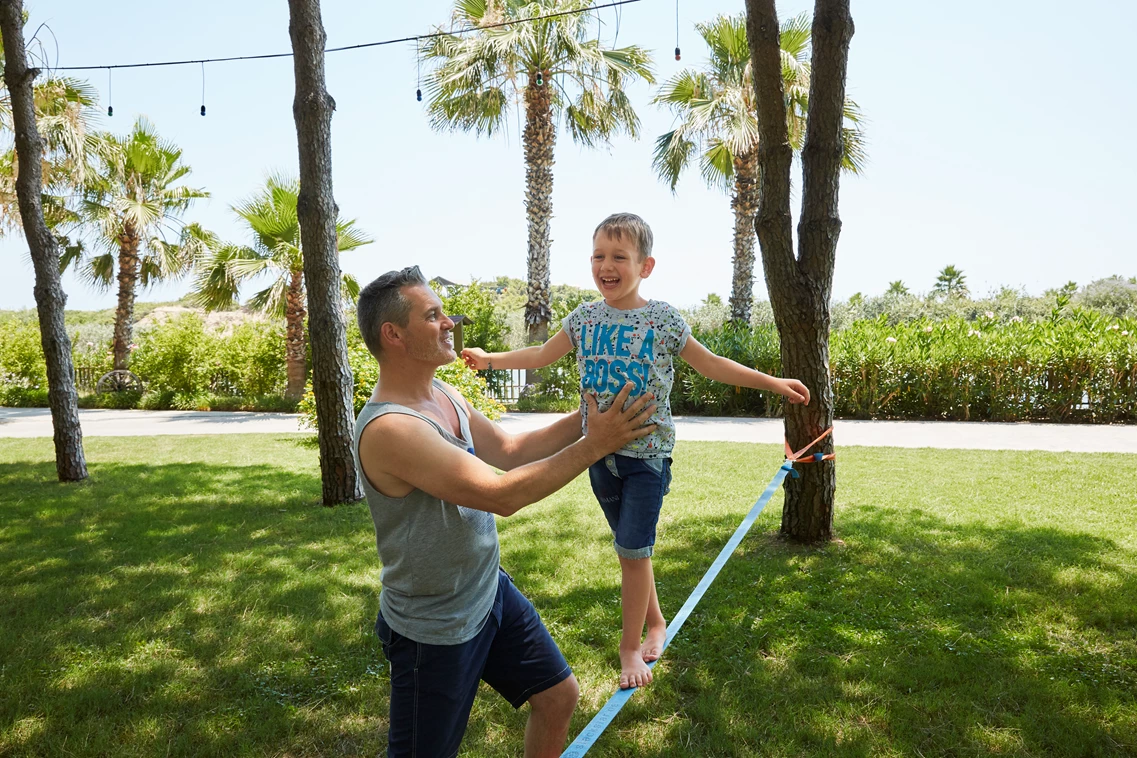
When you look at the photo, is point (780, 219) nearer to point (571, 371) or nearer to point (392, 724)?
point (392, 724)

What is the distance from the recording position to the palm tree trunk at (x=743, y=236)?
58.1 feet

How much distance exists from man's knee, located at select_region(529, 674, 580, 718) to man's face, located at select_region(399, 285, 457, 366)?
1.01 metres

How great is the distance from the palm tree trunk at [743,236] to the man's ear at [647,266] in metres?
14.8

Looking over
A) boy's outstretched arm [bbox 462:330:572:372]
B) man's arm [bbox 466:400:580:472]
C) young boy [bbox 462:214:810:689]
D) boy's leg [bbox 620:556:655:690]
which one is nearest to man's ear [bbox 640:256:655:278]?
young boy [bbox 462:214:810:689]

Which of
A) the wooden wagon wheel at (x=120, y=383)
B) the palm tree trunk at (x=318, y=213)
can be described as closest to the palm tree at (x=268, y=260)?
the wooden wagon wheel at (x=120, y=383)

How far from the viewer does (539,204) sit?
59.3 feet

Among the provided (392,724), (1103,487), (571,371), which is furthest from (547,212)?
(392,724)

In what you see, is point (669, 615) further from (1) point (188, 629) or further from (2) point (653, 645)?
(1) point (188, 629)

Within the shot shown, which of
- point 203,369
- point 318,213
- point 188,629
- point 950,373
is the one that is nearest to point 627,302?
point 188,629

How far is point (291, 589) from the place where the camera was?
15.6 feet

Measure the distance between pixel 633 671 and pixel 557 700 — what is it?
2.80 ft

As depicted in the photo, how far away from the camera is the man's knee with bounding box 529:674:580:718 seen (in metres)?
2.22

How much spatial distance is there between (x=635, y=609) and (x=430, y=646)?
1332 mm

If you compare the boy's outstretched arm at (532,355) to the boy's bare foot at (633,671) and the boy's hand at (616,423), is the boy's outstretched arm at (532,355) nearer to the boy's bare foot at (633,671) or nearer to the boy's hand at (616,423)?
the boy's bare foot at (633,671)
